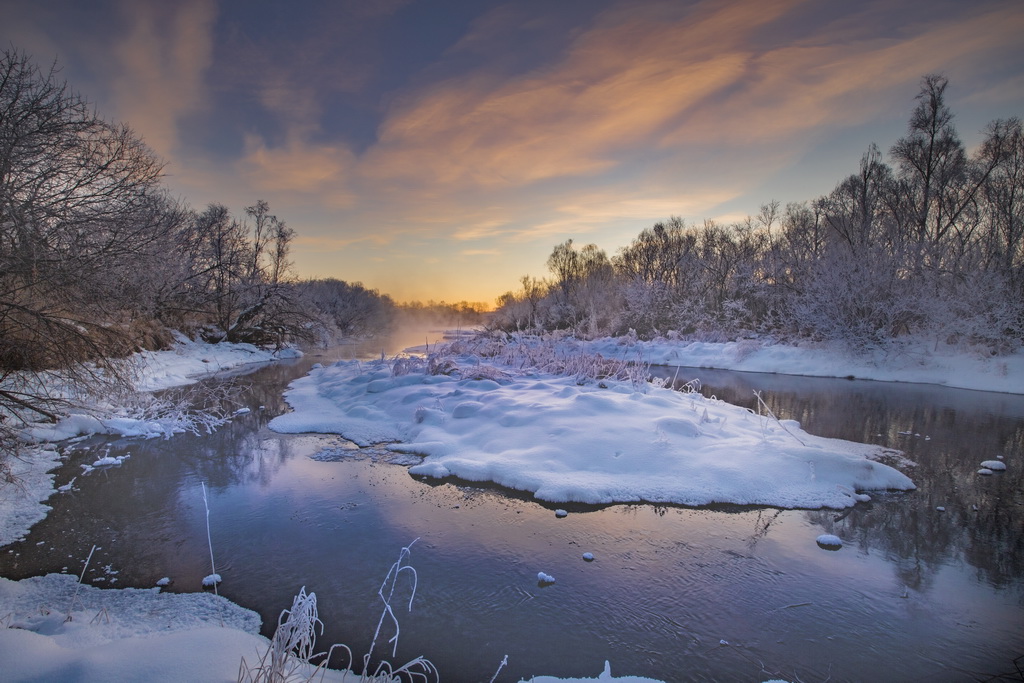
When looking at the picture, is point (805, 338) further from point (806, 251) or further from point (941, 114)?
point (806, 251)

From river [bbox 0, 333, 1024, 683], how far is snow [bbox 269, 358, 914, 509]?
0.34 meters

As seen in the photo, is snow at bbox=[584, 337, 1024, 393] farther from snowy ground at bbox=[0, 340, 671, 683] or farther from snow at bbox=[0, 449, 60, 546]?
snow at bbox=[0, 449, 60, 546]

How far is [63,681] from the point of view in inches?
82.8

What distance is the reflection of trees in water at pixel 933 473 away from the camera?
4.55 m

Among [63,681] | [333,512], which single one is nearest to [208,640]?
[63,681]

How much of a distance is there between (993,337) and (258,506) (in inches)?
869

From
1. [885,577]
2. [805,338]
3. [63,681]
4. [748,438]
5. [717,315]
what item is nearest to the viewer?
[63,681]

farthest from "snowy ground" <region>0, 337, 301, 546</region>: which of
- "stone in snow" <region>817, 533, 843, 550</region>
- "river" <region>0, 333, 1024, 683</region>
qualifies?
"stone in snow" <region>817, 533, 843, 550</region>

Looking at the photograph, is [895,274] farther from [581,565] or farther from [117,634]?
[117,634]

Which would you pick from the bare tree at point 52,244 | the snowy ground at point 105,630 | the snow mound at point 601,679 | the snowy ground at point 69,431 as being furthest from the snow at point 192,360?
the snow mound at point 601,679

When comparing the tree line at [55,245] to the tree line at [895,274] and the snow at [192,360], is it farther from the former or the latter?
the tree line at [895,274]

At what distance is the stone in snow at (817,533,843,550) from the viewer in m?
4.63

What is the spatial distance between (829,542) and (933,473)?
3.53 m

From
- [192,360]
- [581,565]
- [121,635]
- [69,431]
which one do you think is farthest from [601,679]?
[192,360]
